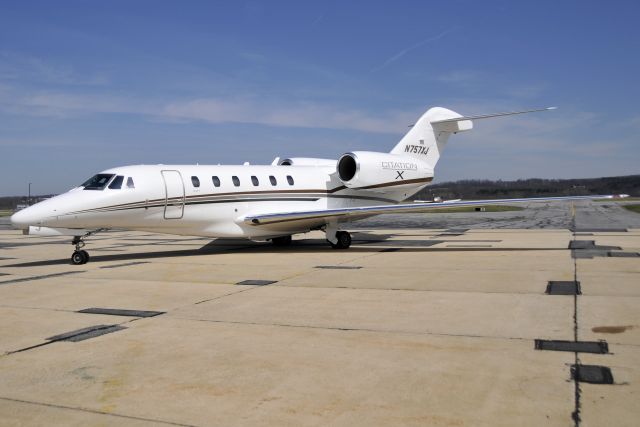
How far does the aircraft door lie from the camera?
601 inches

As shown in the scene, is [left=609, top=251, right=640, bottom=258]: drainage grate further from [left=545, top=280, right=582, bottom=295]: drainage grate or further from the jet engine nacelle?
the jet engine nacelle

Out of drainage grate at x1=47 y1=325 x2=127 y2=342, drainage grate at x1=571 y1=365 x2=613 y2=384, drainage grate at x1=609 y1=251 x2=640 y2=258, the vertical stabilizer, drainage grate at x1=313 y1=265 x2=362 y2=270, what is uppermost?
the vertical stabilizer

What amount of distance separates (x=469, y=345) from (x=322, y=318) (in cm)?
215

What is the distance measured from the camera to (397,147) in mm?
20297

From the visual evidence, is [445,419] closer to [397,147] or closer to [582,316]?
[582,316]

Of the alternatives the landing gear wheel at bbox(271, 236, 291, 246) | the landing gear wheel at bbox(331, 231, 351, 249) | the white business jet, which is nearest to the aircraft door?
the white business jet

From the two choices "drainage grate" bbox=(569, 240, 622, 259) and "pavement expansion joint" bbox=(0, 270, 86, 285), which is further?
"drainage grate" bbox=(569, 240, 622, 259)

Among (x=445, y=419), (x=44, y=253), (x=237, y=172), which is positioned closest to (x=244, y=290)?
(x=445, y=419)

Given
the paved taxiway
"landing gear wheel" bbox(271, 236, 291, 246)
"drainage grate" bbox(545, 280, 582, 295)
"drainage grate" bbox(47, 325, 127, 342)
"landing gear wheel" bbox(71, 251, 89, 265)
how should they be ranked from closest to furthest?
the paved taxiway, "drainage grate" bbox(47, 325, 127, 342), "drainage grate" bbox(545, 280, 582, 295), "landing gear wheel" bbox(71, 251, 89, 265), "landing gear wheel" bbox(271, 236, 291, 246)

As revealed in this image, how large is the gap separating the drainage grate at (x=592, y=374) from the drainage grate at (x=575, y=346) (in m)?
0.55

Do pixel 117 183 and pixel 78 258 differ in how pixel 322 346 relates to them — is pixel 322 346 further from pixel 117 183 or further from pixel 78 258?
pixel 78 258

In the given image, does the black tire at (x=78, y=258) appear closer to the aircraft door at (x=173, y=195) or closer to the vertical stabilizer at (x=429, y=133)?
the aircraft door at (x=173, y=195)

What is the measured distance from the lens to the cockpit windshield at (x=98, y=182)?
14.4m

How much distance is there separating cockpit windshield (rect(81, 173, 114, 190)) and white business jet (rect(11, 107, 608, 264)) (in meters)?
0.03
